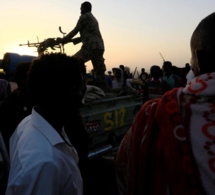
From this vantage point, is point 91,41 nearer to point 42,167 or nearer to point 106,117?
point 106,117

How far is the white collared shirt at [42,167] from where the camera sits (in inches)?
35.4

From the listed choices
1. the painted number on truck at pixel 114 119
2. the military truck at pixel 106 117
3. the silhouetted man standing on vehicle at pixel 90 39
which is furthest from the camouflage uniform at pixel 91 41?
the painted number on truck at pixel 114 119

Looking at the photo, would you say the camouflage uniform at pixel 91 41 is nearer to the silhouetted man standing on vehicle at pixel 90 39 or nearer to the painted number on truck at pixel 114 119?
the silhouetted man standing on vehicle at pixel 90 39

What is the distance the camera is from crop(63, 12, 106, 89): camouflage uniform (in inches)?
215

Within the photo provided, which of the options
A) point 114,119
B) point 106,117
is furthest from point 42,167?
point 114,119

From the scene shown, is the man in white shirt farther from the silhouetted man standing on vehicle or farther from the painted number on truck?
the silhouetted man standing on vehicle

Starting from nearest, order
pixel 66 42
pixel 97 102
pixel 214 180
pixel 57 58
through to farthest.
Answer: pixel 214 180
pixel 57 58
pixel 97 102
pixel 66 42

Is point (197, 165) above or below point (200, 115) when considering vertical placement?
below

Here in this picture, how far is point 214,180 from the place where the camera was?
2.70 ft

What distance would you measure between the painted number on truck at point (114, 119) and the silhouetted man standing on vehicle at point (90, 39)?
4.45ft

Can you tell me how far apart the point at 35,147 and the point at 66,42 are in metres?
4.99

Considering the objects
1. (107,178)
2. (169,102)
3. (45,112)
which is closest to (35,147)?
(45,112)

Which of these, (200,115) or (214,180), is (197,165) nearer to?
(214,180)

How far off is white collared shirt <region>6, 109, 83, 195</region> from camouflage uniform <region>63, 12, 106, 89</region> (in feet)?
14.2
